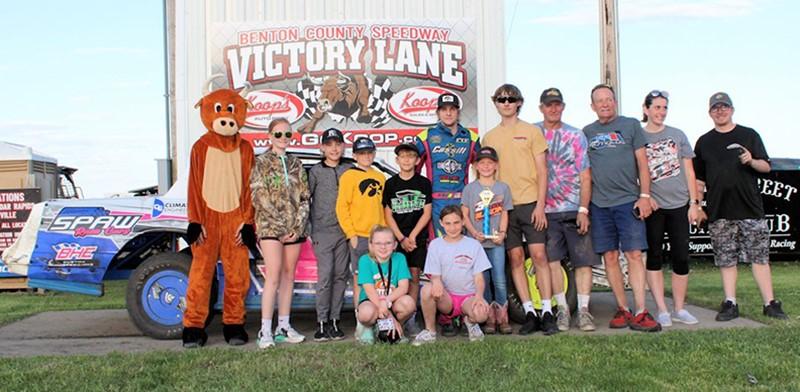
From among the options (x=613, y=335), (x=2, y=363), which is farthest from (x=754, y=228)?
(x=2, y=363)

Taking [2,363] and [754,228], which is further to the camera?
[754,228]

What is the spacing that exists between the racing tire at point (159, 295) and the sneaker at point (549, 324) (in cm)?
259

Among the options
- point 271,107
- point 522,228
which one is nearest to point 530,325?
point 522,228

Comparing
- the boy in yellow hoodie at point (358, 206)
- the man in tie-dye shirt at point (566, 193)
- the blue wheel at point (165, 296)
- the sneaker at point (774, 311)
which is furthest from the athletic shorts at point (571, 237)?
the blue wheel at point (165, 296)

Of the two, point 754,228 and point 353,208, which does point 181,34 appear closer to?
point 353,208

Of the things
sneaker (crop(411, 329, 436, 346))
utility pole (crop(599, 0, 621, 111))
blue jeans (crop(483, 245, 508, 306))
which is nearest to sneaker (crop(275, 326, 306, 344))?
sneaker (crop(411, 329, 436, 346))

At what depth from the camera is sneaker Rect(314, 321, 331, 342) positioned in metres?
5.88

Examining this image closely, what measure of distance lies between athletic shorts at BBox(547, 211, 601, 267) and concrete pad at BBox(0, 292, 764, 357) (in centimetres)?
58

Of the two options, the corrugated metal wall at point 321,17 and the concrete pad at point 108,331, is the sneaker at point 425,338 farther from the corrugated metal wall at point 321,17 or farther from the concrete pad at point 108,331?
the corrugated metal wall at point 321,17

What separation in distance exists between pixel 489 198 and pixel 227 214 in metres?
1.97

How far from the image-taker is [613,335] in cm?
559

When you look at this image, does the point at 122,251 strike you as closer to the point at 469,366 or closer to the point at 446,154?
the point at 446,154

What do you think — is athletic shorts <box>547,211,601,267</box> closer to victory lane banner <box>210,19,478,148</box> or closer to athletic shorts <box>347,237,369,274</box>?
athletic shorts <box>347,237,369,274</box>

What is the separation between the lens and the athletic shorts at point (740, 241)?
257 inches
